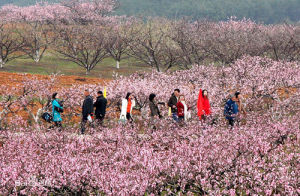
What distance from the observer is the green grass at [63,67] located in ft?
158

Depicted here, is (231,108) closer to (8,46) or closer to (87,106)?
(87,106)

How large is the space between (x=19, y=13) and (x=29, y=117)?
76608 mm

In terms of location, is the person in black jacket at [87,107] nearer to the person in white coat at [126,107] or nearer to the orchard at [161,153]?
the orchard at [161,153]

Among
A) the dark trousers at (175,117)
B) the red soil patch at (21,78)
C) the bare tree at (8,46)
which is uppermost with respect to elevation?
the bare tree at (8,46)

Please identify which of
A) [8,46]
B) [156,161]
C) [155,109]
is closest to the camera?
[156,161]

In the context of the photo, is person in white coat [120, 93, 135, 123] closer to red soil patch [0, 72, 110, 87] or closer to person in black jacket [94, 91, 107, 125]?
person in black jacket [94, 91, 107, 125]

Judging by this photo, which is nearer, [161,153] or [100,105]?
[161,153]

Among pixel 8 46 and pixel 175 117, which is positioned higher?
pixel 8 46

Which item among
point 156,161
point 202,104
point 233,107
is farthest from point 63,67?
point 156,161

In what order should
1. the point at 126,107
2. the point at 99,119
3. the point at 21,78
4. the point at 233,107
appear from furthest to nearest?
the point at 21,78
the point at 126,107
the point at 233,107
the point at 99,119

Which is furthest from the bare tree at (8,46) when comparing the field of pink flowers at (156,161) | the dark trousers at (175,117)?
the dark trousers at (175,117)

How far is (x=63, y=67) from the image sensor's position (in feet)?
181

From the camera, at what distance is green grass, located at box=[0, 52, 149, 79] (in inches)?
1901

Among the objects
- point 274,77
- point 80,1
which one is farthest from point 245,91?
point 80,1
